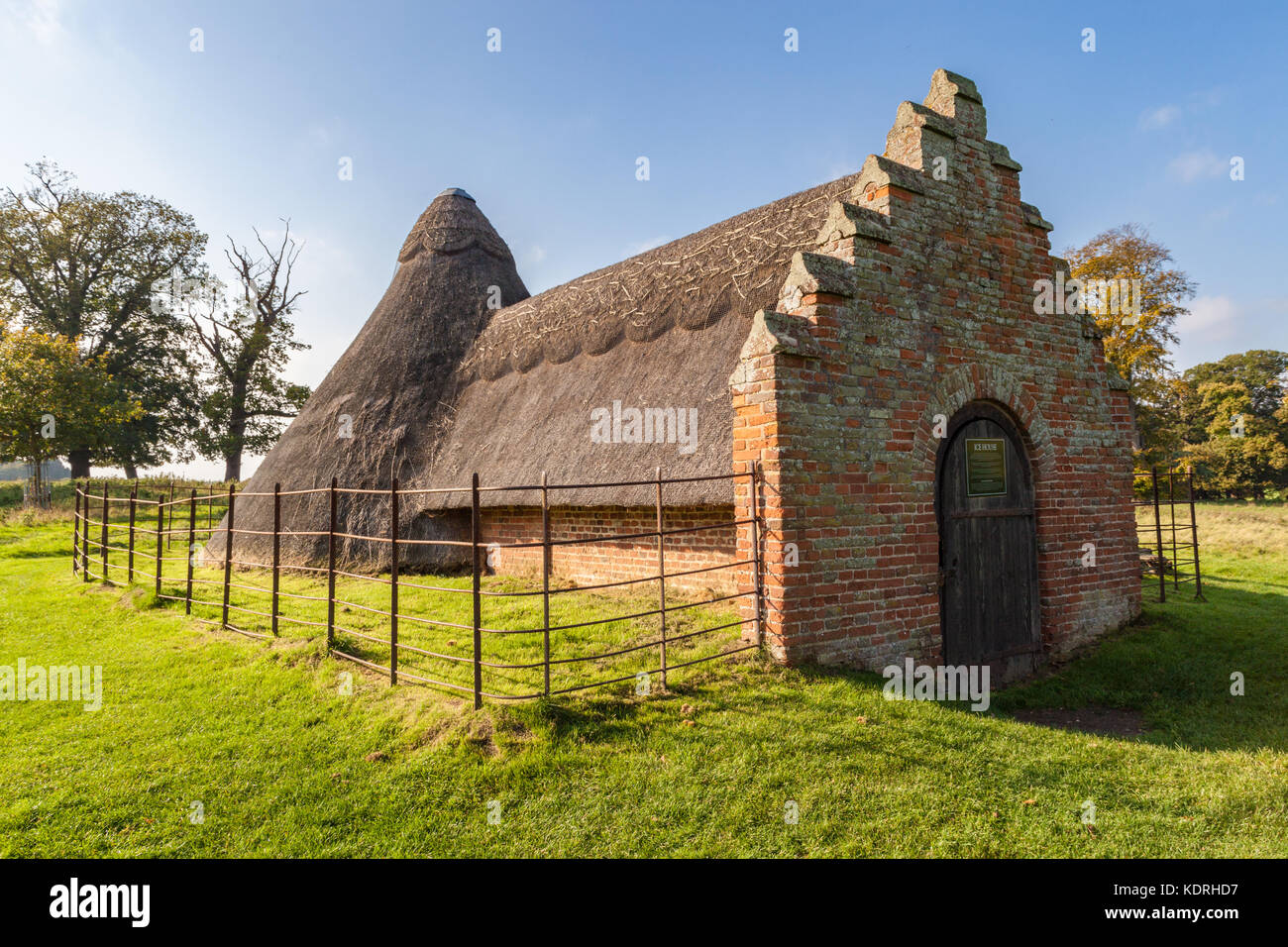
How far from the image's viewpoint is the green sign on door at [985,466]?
6633 millimetres

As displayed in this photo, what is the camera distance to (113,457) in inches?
1060

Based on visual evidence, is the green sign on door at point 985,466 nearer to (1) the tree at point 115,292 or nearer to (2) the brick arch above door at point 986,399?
(2) the brick arch above door at point 986,399

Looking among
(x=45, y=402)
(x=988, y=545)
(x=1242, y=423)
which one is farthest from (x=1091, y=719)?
(x=1242, y=423)

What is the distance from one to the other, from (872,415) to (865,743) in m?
2.81

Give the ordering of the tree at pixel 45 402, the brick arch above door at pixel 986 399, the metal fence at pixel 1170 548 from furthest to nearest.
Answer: the tree at pixel 45 402
the metal fence at pixel 1170 548
the brick arch above door at pixel 986 399

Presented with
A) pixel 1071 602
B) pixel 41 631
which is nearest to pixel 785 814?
pixel 1071 602

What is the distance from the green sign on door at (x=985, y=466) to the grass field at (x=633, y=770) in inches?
80.1

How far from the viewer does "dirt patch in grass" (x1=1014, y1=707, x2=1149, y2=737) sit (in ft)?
18.3

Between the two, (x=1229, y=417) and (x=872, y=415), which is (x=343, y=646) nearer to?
(x=872, y=415)

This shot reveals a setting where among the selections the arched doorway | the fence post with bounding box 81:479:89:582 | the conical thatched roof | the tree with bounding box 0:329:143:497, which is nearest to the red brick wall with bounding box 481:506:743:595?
the arched doorway

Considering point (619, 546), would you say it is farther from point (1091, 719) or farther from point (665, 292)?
point (1091, 719)

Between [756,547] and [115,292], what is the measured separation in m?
33.5

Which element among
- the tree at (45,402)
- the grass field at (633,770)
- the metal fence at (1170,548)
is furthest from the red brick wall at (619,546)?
the tree at (45,402)

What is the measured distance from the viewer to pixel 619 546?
8.14m
